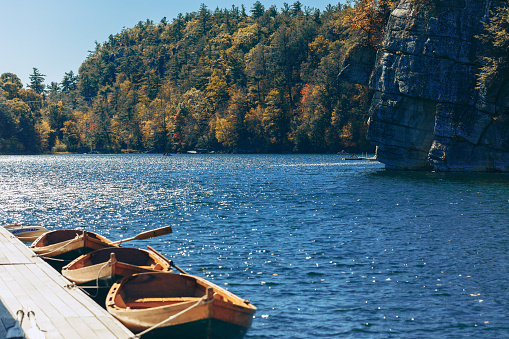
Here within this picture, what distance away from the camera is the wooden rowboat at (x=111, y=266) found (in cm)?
1316

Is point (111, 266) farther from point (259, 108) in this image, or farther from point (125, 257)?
point (259, 108)

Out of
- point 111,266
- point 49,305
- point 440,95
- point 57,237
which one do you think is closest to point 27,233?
point 57,237

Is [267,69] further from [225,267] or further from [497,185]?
[225,267]

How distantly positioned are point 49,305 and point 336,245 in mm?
15313

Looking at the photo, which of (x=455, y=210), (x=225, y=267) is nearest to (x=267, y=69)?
(x=455, y=210)

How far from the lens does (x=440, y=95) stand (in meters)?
61.2

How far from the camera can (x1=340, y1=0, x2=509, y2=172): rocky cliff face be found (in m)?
58.2

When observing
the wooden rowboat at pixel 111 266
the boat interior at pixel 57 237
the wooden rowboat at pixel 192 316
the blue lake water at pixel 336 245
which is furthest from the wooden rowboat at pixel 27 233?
the wooden rowboat at pixel 192 316

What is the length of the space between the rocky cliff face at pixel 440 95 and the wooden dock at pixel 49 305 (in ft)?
183

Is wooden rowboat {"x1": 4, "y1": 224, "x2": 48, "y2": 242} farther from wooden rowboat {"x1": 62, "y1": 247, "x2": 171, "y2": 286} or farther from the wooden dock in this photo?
wooden rowboat {"x1": 62, "y1": 247, "x2": 171, "y2": 286}

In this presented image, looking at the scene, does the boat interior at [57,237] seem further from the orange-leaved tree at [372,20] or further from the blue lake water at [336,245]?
the orange-leaved tree at [372,20]

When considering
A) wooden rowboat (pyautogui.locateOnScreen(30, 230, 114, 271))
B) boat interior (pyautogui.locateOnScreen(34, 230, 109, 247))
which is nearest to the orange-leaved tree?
Result: boat interior (pyautogui.locateOnScreen(34, 230, 109, 247))

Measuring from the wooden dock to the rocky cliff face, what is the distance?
183 feet

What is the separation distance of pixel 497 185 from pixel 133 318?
45.6 meters
